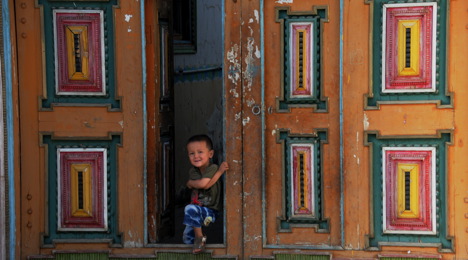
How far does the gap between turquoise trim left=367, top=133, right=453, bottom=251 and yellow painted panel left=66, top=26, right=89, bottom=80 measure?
1918mm

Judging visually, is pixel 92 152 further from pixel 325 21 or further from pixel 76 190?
pixel 325 21

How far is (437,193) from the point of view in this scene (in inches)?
224

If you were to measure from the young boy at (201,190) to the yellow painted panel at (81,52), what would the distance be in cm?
85

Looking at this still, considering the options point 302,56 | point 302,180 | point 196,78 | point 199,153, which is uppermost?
point 302,56

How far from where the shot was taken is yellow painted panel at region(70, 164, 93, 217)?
5.95m

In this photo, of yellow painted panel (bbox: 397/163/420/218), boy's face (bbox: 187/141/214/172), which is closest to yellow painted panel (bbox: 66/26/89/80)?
boy's face (bbox: 187/141/214/172)

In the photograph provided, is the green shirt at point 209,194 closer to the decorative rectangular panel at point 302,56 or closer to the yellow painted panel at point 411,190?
the decorative rectangular panel at point 302,56

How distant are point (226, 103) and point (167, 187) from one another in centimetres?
83

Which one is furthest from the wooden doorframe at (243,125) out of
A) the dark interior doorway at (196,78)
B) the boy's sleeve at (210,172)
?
the dark interior doorway at (196,78)

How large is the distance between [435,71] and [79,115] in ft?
7.67

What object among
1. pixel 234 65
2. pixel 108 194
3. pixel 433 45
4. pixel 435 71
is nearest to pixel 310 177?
pixel 234 65

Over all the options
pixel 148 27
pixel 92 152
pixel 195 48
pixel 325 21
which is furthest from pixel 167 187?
pixel 195 48

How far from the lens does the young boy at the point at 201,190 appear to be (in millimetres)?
5871

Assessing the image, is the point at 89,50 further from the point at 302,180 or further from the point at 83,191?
the point at 302,180
